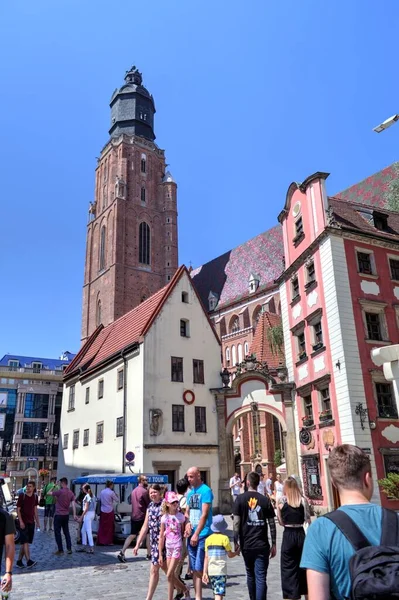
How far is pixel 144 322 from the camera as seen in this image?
26969 mm

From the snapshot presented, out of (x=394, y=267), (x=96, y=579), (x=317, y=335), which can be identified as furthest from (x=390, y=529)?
(x=394, y=267)

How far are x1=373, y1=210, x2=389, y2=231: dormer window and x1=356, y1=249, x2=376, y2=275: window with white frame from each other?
271 cm

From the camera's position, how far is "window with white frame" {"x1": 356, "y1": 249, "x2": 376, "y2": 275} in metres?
22.5

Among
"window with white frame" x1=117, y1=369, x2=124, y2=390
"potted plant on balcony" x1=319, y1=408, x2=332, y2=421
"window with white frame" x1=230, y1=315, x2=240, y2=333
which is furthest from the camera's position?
"window with white frame" x1=230, y1=315, x2=240, y2=333

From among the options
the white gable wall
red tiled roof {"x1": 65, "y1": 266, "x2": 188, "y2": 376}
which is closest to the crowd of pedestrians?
the white gable wall

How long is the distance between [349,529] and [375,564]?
342 millimetres

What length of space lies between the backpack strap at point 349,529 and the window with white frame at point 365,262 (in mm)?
20957

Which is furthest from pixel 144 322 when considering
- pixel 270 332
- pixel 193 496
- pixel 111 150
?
pixel 111 150

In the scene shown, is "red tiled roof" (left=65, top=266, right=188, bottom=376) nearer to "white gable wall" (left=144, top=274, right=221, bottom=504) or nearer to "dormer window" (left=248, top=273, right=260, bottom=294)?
"white gable wall" (left=144, top=274, right=221, bottom=504)

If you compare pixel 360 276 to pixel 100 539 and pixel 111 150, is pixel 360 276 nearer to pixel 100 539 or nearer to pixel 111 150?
pixel 100 539

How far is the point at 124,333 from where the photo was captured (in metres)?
29.8

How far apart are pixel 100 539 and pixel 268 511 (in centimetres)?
1014

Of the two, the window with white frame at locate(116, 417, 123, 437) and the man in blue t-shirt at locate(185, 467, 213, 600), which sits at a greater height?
the window with white frame at locate(116, 417, 123, 437)

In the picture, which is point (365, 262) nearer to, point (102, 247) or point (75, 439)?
point (75, 439)
